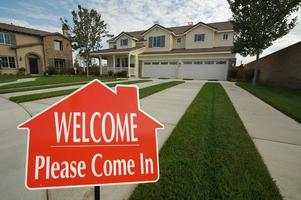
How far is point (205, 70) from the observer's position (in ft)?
60.7

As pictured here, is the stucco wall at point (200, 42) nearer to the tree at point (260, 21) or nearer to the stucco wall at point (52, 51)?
the tree at point (260, 21)

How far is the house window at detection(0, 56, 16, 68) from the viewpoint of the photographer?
1880 cm

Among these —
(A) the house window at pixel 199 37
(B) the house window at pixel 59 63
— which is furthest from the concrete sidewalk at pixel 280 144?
(B) the house window at pixel 59 63

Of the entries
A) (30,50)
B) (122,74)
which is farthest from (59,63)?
(122,74)

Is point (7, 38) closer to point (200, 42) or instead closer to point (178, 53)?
point (178, 53)

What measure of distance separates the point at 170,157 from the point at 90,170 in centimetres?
137

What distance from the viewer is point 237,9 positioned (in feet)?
43.3

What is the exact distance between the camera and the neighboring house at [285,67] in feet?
35.7

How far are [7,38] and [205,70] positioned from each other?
2431 cm

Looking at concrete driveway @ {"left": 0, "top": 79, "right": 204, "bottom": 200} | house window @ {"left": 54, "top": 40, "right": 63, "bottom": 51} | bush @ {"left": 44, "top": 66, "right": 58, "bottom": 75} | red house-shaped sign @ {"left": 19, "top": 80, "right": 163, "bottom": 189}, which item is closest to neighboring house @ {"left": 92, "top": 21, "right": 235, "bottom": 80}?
bush @ {"left": 44, "top": 66, "right": 58, "bottom": 75}

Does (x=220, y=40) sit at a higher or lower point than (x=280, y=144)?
higher

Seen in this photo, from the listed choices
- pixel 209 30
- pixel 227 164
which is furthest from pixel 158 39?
pixel 227 164

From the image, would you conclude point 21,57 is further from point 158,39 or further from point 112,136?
point 112,136

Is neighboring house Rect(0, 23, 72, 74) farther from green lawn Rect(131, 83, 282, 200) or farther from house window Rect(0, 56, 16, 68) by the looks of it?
green lawn Rect(131, 83, 282, 200)
